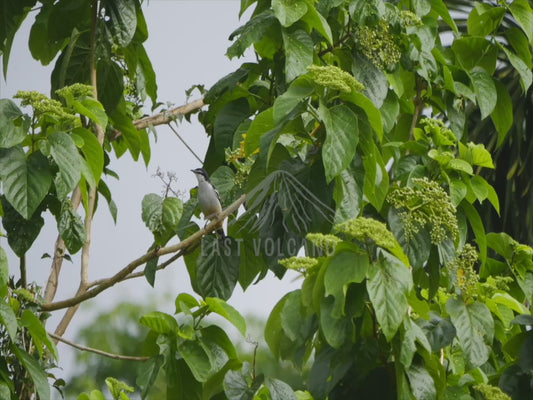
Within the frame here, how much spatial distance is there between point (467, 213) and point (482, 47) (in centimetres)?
73

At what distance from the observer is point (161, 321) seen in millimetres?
1956

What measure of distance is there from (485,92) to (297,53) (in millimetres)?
695

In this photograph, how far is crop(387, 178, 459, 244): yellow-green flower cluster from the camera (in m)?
2.01

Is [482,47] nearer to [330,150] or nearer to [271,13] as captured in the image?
[271,13]

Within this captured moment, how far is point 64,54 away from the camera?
9.09ft

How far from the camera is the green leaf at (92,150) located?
210 cm

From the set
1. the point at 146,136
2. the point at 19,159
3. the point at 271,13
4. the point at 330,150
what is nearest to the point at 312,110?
the point at 330,150

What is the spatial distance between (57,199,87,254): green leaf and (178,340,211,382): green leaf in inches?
17.8

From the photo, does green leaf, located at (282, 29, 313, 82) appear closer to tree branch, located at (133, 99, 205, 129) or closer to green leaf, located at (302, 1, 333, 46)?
green leaf, located at (302, 1, 333, 46)

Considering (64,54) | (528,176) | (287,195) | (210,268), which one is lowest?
(528,176)

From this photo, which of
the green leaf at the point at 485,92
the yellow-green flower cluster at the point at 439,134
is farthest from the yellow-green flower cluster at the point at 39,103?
the green leaf at the point at 485,92

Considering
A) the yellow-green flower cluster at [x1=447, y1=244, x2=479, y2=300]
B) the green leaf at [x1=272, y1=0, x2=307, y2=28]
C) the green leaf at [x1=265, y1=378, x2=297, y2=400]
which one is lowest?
the green leaf at [x1=265, y1=378, x2=297, y2=400]

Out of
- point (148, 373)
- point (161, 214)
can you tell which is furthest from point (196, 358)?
point (161, 214)

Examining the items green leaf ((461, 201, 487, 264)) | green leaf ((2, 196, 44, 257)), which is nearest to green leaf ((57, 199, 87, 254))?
green leaf ((2, 196, 44, 257))
